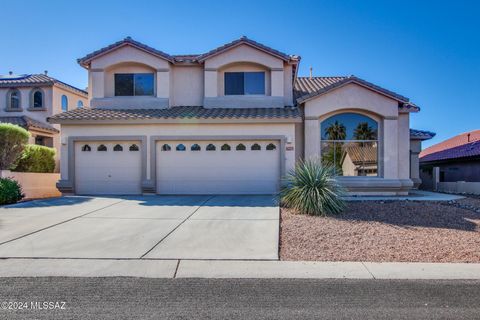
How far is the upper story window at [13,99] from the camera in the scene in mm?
26484

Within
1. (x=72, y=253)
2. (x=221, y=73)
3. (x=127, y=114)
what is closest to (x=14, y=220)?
(x=72, y=253)

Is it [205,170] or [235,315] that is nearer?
[235,315]

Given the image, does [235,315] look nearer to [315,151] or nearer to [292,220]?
[292,220]

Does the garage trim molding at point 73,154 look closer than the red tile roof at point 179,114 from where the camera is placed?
No

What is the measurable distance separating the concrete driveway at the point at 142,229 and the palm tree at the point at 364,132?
18.1 feet

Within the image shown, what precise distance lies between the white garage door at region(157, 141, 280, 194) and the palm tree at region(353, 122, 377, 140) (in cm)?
381

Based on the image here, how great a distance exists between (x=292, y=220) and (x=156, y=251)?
4.28 m

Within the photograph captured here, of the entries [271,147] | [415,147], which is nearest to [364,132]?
[271,147]

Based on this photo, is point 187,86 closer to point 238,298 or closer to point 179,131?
point 179,131

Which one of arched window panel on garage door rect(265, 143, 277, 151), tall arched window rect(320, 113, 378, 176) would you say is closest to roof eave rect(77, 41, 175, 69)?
arched window panel on garage door rect(265, 143, 277, 151)

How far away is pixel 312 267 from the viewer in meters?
6.03

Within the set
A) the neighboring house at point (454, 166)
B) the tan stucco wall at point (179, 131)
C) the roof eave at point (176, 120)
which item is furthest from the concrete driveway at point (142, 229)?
the neighboring house at point (454, 166)

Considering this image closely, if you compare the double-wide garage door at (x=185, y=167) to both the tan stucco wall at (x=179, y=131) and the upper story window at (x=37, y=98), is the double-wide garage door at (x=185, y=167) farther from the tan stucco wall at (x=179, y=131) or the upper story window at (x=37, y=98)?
the upper story window at (x=37, y=98)

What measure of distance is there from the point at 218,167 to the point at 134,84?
6.38 meters
